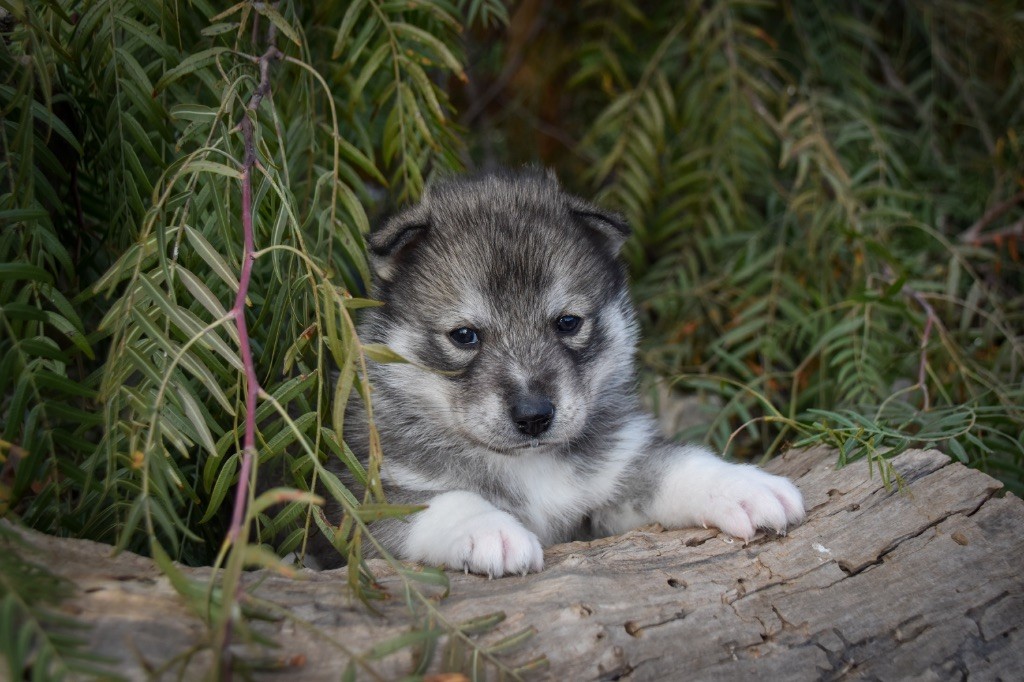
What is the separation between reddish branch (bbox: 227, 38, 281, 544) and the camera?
1866mm

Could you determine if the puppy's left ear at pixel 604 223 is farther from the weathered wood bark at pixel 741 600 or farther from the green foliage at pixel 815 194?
the weathered wood bark at pixel 741 600

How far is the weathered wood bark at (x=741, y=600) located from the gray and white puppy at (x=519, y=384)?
0.74 feet

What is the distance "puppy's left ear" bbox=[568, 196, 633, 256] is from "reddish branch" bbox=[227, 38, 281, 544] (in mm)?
1137

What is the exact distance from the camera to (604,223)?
11.0 ft

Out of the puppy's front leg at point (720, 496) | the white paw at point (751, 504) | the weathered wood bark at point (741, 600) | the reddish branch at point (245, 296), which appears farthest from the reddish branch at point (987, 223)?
the reddish branch at point (245, 296)

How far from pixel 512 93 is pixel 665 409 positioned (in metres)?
2.31

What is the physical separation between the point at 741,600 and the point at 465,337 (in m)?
1.18

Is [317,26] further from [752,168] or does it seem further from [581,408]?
[752,168]

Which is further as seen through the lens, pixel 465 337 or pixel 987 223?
pixel 987 223

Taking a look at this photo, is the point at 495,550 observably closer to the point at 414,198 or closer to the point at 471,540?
the point at 471,540

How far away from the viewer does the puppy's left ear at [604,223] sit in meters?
3.34

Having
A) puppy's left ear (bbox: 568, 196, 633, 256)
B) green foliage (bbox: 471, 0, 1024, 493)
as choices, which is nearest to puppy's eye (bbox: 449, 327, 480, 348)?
puppy's left ear (bbox: 568, 196, 633, 256)

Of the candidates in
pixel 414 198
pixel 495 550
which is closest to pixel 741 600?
pixel 495 550

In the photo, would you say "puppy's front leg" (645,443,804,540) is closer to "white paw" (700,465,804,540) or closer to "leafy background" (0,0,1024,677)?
"white paw" (700,465,804,540)
